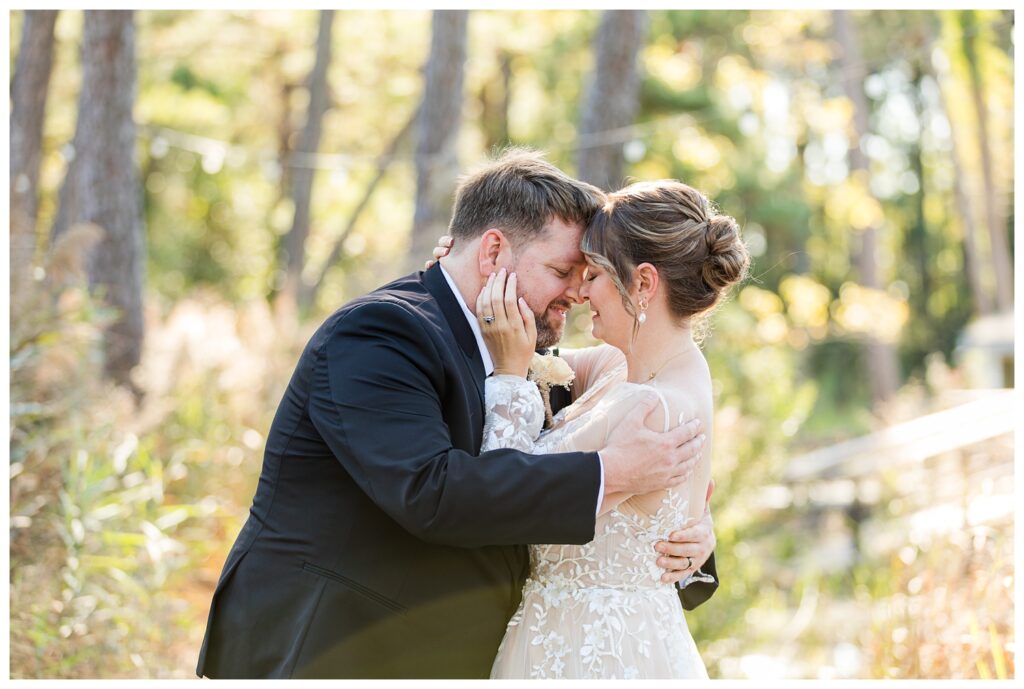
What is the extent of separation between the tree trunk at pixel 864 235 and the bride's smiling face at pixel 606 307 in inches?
706

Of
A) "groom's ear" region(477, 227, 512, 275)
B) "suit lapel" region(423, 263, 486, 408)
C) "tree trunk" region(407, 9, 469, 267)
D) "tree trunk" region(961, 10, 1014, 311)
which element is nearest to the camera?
"suit lapel" region(423, 263, 486, 408)

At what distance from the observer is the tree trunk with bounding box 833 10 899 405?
67.3 feet

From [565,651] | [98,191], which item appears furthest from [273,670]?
[98,191]

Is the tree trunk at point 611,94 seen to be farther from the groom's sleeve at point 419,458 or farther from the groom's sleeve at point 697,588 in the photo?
the groom's sleeve at point 419,458

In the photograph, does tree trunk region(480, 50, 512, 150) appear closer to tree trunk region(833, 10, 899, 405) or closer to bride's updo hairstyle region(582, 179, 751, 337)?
tree trunk region(833, 10, 899, 405)

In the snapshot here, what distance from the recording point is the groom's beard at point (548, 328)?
3215 mm

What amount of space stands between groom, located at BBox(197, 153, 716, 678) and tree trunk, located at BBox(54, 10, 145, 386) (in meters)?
6.41

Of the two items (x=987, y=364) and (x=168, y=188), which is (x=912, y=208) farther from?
(x=168, y=188)

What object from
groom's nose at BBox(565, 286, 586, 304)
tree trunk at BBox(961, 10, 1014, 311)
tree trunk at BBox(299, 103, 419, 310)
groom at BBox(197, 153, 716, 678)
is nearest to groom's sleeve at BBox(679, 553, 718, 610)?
groom at BBox(197, 153, 716, 678)

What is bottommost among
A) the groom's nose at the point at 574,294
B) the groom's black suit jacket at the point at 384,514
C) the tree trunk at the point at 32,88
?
the groom's black suit jacket at the point at 384,514

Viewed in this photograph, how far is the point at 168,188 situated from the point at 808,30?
51.1ft

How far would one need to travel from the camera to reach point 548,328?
3.25 m

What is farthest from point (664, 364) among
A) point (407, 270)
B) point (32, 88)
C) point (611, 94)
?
point (32, 88)

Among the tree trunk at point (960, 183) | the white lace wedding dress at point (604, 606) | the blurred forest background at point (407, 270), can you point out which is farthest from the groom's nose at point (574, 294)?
the tree trunk at point (960, 183)
